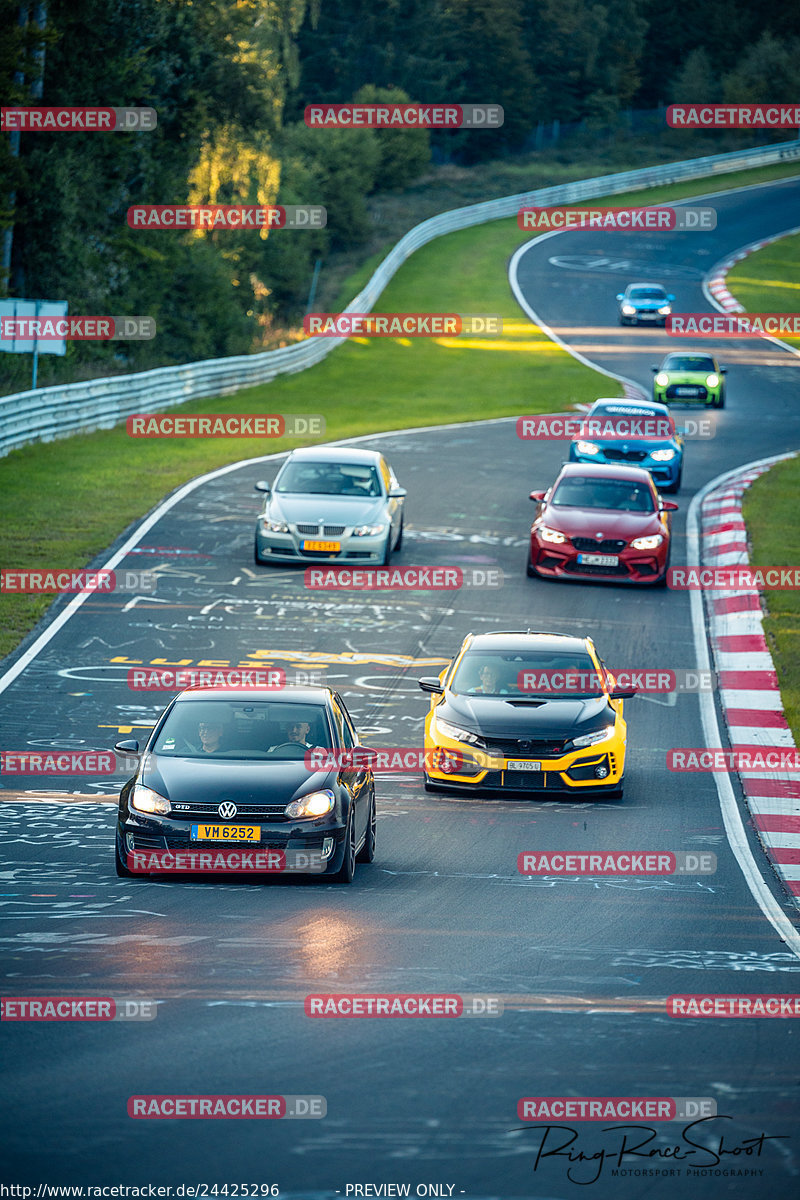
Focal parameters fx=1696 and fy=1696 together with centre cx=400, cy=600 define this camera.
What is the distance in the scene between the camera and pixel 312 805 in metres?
11.7

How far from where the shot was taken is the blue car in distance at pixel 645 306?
59.0m

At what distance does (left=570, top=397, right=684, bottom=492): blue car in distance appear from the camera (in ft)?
104

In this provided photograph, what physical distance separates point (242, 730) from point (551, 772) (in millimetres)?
3801

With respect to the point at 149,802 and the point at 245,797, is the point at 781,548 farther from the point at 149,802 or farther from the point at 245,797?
the point at 149,802

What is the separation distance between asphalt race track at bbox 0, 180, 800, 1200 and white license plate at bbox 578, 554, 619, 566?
2.61 metres

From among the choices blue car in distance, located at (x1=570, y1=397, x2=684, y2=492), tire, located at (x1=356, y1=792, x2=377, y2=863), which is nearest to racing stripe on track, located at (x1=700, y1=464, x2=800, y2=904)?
blue car in distance, located at (x1=570, y1=397, x2=684, y2=492)

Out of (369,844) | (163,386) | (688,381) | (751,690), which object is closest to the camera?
(369,844)

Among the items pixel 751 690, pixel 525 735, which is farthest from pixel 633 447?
pixel 525 735

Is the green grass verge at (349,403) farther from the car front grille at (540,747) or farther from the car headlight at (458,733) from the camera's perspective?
the car front grille at (540,747)

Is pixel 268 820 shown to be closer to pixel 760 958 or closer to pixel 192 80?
pixel 760 958

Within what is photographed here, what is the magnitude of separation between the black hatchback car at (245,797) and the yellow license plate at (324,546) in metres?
12.4

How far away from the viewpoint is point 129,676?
1933 cm

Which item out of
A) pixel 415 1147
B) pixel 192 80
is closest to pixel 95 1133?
pixel 415 1147

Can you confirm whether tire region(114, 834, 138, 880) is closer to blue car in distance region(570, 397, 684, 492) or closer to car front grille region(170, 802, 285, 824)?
car front grille region(170, 802, 285, 824)
